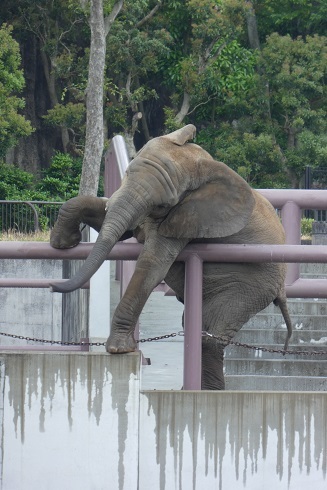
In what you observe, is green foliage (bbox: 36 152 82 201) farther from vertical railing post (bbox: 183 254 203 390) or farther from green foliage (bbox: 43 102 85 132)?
vertical railing post (bbox: 183 254 203 390)

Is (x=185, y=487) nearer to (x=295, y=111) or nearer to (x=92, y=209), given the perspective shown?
(x=92, y=209)

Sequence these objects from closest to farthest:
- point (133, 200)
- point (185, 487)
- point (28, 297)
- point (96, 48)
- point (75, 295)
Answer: point (185, 487) < point (133, 200) < point (75, 295) < point (28, 297) < point (96, 48)

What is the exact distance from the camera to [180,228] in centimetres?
534

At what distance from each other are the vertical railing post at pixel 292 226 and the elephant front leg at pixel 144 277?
4.46ft

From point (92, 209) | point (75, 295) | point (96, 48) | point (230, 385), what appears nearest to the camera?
point (92, 209)

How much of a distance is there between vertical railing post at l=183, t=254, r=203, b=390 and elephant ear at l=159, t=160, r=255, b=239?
1.37 feet

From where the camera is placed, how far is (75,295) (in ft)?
40.3

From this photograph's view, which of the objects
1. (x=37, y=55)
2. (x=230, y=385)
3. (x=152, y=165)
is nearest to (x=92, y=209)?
(x=152, y=165)

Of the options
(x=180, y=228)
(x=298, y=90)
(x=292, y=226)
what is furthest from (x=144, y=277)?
(x=298, y=90)

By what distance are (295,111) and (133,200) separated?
26039mm

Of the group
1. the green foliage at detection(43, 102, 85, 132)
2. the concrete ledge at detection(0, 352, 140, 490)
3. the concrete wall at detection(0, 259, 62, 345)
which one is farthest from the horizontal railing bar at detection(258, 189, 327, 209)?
the green foliage at detection(43, 102, 85, 132)

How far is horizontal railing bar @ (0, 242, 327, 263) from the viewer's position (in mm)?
4836

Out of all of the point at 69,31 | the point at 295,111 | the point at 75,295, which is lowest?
the point at 75,295

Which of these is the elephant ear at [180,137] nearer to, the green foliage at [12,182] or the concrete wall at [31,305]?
the concrete wall at [31,305]
